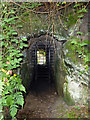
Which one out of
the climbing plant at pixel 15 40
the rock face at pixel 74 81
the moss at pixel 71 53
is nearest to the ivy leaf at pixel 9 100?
the climbing plant at pixel 15 40

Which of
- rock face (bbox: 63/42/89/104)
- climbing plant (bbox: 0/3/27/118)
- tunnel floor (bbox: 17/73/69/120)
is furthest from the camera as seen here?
tunnel floor (bbox: 17/73/69/120)

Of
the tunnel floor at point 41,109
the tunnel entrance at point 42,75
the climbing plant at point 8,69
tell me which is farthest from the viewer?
the tunnel entrance at point 42,75

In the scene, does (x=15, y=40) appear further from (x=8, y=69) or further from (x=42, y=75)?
(x=42, y=75)

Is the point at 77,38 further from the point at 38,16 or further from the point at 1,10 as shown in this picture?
the point at 1,10

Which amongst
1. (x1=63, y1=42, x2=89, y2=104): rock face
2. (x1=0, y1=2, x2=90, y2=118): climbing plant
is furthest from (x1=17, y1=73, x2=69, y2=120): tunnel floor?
(x1=0, y1=2, x2=90, y2=118): climbing plant

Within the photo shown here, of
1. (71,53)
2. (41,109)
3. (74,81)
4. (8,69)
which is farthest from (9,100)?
(71,53)

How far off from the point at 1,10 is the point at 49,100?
3512mm

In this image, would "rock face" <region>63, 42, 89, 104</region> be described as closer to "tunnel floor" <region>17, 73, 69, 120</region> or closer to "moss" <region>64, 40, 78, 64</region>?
"moss" <region>64, 40, 78, 64</region>

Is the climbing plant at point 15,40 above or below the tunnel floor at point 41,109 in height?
above

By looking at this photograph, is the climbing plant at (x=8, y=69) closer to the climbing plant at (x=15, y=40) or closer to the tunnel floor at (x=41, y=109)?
the climbing plant at (x=15, y=40)

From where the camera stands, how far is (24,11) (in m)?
3.05

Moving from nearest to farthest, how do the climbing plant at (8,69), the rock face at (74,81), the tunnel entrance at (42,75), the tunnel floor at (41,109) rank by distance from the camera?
the climbing plant at (8,69), the rock face at (74,81), the tunnel floor at (41,109), the tunnel entrance at (42,75)

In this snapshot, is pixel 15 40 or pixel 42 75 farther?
pixel 42 75

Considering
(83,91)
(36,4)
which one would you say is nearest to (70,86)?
(83,91)
